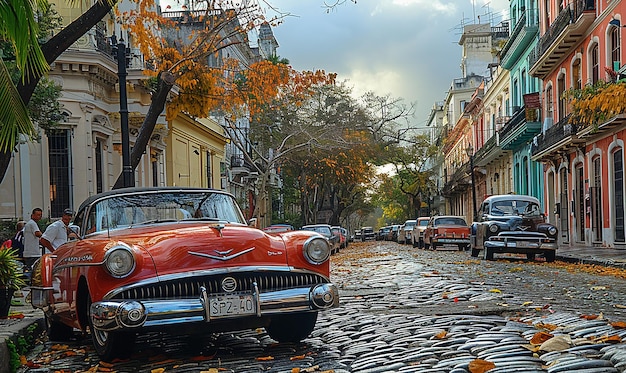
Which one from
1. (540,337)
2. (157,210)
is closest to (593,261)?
(157,210)

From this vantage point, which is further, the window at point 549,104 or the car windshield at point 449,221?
the window at point 549,104

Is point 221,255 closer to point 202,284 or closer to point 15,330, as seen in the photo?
point 202,284

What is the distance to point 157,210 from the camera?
752cm

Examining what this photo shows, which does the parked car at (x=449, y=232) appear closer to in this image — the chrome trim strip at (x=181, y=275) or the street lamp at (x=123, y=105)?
the street lamp at (x=123, y=105)

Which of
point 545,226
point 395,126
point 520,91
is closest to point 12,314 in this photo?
point 545,226

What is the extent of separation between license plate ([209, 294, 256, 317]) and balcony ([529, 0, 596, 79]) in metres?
24.1

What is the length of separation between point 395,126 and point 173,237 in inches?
1580

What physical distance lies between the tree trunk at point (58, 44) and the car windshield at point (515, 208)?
12961mm

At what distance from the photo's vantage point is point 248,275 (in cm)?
610

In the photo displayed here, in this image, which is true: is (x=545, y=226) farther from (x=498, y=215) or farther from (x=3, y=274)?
(x=3, y=274)

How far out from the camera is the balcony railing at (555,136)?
28.8 m

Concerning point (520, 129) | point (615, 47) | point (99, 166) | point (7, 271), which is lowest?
point (7, 271)

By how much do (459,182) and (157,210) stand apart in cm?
5675

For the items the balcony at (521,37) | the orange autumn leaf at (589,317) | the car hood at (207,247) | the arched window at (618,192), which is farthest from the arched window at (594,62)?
the car hood at (207,247)
